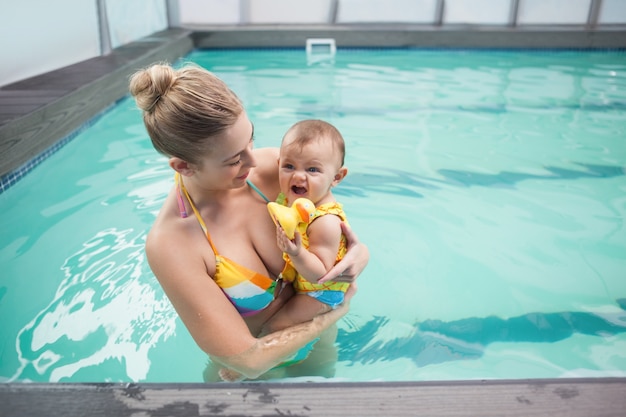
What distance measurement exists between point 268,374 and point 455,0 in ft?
34.3

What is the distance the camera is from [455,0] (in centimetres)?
1090

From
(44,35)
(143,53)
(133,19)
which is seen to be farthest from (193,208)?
(133,19)

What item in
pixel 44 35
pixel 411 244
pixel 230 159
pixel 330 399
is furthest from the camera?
pixel 44 35

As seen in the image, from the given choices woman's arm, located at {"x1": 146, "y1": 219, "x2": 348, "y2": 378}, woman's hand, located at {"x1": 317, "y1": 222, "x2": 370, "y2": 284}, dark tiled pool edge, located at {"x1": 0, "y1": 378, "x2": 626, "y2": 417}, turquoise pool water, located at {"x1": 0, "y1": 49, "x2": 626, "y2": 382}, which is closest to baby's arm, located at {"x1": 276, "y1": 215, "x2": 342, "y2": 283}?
woman's hand, located at {"x1": 317, "y1": 222, "x2": 370, "y2": 284}

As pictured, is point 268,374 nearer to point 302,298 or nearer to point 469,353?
point 302,298

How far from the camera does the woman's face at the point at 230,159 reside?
63.1 inches

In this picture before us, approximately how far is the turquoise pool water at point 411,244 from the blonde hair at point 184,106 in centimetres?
125

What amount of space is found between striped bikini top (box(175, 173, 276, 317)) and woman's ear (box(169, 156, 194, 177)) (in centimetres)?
13

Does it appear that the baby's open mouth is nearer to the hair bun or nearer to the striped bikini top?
the striped bikini top

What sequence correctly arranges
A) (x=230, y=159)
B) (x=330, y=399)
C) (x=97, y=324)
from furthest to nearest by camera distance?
(x=97, y=324) → (x=230, y=159) → (x=330, y=399)

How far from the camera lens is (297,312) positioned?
6.55 feet

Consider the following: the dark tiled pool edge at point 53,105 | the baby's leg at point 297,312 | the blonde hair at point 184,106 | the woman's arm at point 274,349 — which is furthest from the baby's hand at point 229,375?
the dark tiled pool edge at point 53,105

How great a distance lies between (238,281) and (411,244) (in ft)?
6.67

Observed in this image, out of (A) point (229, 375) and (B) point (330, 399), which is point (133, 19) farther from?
(B) point (330, 399)
